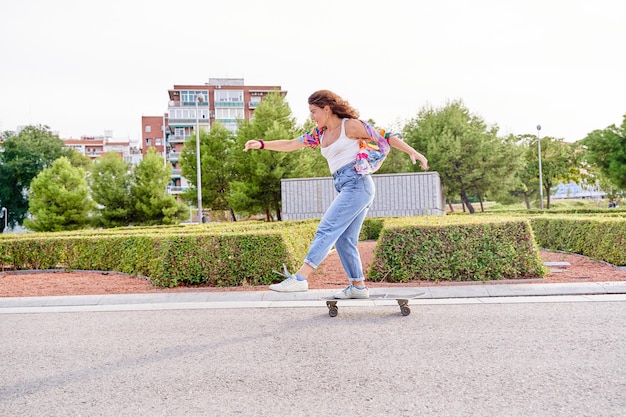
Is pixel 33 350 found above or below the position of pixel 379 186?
below

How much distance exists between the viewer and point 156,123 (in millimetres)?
92188

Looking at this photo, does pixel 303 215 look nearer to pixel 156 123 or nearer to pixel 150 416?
pixel 150 416

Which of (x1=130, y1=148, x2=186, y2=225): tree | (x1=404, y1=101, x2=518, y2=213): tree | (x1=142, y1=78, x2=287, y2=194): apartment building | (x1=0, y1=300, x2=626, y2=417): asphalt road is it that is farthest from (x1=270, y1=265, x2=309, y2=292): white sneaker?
(x1=142, y1=78, x2=287, y2=194): apartment building

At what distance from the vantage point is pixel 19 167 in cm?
6091

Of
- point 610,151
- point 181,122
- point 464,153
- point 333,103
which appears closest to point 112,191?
point 464,153

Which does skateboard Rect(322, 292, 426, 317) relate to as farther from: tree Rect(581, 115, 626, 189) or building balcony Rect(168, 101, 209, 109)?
building balcony Rect(168, 101, 209, 109)

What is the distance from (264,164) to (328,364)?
30.6 meters

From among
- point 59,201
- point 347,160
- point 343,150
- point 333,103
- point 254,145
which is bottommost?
point 347,160

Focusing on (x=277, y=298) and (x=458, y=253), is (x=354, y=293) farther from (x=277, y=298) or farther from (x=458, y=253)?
(x=458, y=253)

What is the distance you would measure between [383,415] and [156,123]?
94241 millimetres

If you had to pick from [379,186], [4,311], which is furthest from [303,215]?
[4,311]

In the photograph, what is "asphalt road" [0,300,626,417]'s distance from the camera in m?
2.98

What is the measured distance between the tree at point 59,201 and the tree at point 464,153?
23.5 metres

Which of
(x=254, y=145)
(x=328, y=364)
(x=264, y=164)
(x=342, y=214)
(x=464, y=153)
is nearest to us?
(x=328, y=364)
